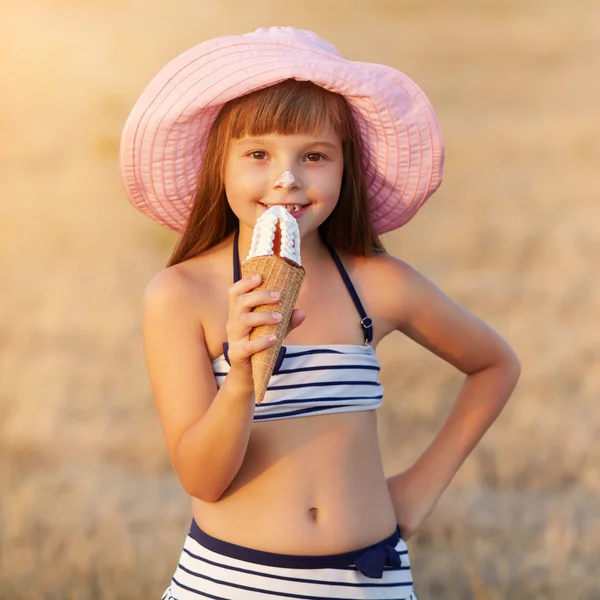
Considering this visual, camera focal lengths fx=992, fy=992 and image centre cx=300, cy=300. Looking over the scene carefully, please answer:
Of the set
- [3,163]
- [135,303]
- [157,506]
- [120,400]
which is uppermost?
[3,163]

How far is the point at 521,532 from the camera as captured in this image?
13.8 feet

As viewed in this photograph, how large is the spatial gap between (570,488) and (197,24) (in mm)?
2960

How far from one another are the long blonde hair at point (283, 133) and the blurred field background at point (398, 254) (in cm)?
226

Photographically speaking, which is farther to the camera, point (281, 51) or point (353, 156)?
point (353, 156)

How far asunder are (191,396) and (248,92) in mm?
623

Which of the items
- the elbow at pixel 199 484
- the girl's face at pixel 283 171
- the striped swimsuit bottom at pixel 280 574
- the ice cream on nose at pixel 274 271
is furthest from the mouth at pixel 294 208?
the striped swimsuit bottom at pixel 280 574

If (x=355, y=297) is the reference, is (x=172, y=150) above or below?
above

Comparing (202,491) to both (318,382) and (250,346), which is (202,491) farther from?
(250,346)

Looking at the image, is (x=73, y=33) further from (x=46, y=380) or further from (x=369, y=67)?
(x=369, y=67)

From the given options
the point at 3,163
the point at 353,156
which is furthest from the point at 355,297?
the point at 3,163

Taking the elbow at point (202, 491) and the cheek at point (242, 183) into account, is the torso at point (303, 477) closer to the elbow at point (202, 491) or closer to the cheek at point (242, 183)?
the elbow at point (202, 491)

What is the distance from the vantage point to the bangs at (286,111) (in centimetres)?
196

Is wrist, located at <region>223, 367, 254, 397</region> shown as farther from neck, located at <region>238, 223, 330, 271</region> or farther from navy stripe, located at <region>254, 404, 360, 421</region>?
neck, located at <region>238, 223, 330, 271</region>

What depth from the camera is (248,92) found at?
2.01 m
